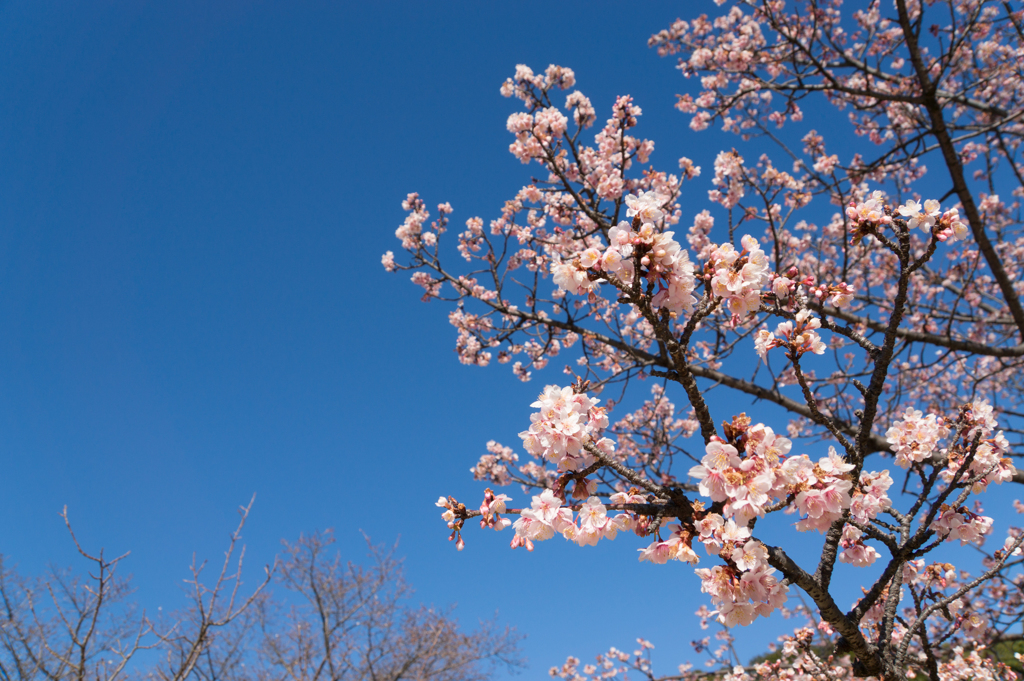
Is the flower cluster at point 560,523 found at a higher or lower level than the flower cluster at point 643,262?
lower

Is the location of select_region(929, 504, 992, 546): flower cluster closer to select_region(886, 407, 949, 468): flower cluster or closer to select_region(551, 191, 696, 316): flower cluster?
select_region(886, 407, 949, 468): flower cluster

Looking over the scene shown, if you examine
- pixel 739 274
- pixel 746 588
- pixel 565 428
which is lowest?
pixel 746 588

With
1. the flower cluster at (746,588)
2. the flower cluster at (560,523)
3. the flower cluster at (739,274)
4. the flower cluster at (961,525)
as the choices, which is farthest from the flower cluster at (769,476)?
the flower cluster at (961,525)

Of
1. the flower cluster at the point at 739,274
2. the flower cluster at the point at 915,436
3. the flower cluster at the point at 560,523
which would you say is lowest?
the flower cluster at the point at 560,523

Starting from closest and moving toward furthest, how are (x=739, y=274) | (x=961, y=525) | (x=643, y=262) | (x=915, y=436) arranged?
(x=643, y=262)
(x=739, y=274)
(x=961, y=525)
(x=915, y=436)

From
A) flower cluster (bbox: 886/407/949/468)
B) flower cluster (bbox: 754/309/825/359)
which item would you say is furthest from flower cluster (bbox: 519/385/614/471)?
flower cluster (bbox: 886/407/949/468)

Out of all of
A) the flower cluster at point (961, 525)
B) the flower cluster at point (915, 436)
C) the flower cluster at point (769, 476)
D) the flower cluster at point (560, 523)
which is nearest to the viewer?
the flower cluster at point (769, 476)

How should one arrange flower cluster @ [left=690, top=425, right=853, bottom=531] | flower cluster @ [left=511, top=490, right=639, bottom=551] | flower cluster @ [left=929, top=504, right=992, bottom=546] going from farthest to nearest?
1. flower cluster @ [left=929, top=504, right=992, bottom=546]
2. flower cluster @ [left=511, top=490, right=639, bottom=551]
3. flower cluster @ [left=690, top=425, right=853, bottom=531]

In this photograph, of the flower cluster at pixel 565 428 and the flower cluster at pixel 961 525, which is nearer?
the flower cluster at pixel 565 428

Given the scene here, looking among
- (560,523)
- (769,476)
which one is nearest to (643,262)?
(769,476)

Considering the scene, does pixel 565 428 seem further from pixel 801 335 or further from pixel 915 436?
pixel 915 436

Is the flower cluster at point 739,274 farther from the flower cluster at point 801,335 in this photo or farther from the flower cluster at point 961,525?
the flower cluster at point 961,525

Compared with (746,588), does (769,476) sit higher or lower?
higher

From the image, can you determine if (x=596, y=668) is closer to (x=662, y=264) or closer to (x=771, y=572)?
(x=771, y=572)
